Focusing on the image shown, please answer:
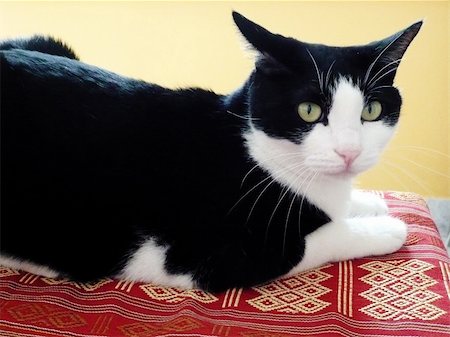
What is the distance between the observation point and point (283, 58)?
1044 millimetres

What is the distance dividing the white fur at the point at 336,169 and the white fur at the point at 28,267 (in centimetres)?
41

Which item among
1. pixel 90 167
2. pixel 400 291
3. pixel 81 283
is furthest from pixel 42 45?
pixel 400 291

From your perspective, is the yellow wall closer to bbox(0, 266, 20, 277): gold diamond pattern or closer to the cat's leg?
the cat's leg

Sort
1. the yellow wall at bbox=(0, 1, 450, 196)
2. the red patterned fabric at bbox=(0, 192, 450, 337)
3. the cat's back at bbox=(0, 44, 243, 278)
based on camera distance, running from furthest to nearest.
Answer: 1. the yellow wall at bbox=(0, 1, 450, 196)
2. the cat's back at bbox=(0, 44, 243, 278)
3. the red patterned fabric at bbox=(0, 192, 450, 337)

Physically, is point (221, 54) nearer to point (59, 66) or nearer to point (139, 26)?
point (139, 26)

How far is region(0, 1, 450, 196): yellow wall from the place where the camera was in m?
1.93

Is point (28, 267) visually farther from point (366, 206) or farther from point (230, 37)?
point (230, 37)

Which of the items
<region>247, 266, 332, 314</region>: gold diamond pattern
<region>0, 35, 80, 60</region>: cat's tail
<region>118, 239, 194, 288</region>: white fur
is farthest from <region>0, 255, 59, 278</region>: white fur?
<region>0, 35, 80, 60</region>: cat's tail

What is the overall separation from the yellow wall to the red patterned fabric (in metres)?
0.86

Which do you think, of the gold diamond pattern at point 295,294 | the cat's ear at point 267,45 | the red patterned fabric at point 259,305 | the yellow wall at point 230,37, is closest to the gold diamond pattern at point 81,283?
the red patterned fabric at point 259,305

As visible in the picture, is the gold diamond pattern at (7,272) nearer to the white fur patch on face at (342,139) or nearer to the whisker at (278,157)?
the whisker at (278,157)

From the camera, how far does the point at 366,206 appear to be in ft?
4.45

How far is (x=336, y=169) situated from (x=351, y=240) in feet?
0.63

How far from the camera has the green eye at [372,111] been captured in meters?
1.06
